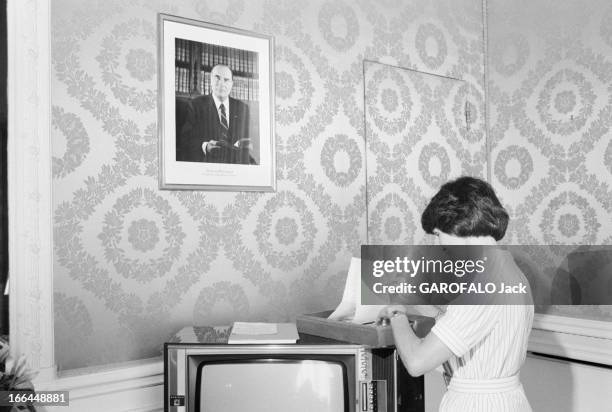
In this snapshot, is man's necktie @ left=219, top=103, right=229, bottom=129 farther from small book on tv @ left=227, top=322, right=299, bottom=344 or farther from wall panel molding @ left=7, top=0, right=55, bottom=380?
small book on tv @ left=227, top=322, right=299, bottom=344

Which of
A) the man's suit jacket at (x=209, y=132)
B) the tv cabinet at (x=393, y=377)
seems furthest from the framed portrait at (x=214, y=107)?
the tv cabinet at (x=393, y=377)

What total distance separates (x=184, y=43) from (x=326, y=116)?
0.58 meters

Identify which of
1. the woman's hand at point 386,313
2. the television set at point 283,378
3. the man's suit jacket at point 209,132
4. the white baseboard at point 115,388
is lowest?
the white baseboard at point 115,388

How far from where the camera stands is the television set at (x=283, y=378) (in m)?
1.38

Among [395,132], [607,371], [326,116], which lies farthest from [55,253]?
[607,371]

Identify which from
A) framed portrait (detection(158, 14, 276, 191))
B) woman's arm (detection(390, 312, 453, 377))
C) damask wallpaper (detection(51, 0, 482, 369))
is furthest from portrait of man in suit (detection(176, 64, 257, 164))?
woman's arm (detection(390, 312, 453, 377))

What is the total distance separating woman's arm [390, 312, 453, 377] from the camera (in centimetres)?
132

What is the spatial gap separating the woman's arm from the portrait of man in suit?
83 cm

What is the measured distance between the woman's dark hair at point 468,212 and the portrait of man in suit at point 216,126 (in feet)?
2.34

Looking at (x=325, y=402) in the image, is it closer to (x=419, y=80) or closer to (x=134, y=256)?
(x=134, y=256)

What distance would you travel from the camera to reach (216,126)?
1837mm

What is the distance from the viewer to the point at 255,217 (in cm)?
192

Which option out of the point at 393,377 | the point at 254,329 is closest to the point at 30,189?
the point at 254,329

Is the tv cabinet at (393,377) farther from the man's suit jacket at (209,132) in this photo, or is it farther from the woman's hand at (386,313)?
the man's suit jacket at (209,132)
